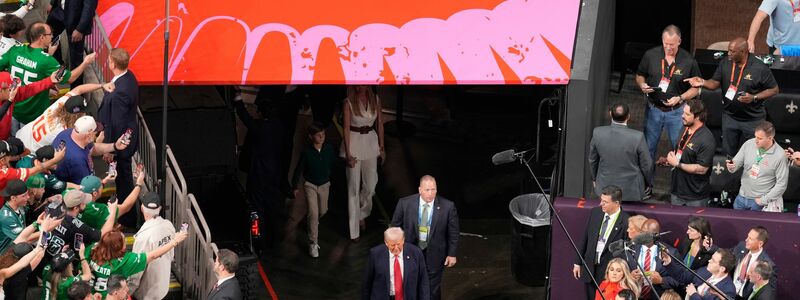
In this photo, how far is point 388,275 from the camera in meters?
13.1

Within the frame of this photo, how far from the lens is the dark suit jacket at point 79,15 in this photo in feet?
45.3

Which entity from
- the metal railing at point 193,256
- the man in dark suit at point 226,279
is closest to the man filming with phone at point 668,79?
the metal railing at point 193,256

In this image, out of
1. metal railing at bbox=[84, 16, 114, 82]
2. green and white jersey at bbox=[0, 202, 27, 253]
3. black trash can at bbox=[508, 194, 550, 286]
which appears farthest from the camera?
black trash can at bbox=[508, 194, 550, 286]

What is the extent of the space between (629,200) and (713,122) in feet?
7.13

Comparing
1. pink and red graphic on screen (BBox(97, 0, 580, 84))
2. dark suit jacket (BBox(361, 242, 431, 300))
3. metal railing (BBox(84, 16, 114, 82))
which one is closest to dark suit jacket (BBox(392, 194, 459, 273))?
dark suit jacket (BBox(361, 242, 431, 300))

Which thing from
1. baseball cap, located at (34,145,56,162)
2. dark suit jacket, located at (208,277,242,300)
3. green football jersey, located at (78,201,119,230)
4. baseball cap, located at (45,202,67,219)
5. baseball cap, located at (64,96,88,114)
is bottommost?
dark suit jacket, located at (208,277,242,300)

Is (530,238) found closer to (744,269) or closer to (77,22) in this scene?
(744,269)

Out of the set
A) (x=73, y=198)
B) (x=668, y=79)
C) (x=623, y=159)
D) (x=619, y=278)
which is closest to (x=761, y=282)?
(x=619, y=278)

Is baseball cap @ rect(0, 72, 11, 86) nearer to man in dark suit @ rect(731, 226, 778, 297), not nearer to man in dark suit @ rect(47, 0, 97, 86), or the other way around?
man in dark suit @ rect(47, 0, 97, 86)

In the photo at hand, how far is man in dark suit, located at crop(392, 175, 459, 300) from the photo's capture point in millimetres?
13727

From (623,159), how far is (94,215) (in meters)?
4.97

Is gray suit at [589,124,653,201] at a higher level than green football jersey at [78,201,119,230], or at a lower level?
higher

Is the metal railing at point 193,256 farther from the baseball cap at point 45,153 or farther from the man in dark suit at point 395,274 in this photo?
the baseball cap at point 45,153

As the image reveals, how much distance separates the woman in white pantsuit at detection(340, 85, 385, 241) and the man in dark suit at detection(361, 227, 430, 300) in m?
3.12
